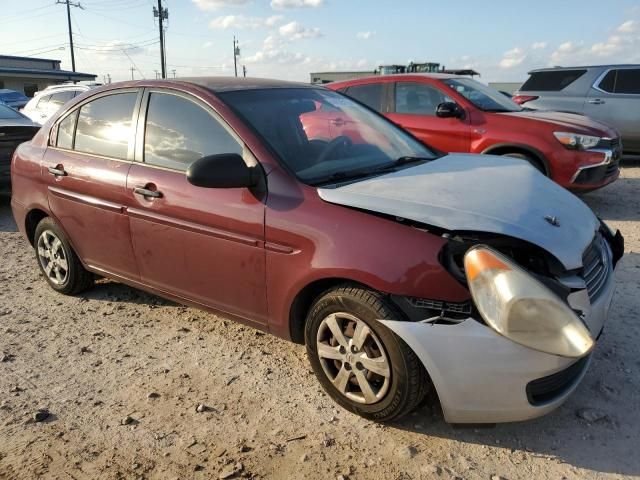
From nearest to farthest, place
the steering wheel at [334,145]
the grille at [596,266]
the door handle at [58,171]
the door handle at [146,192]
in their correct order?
1. the grille at [596,266]
2. the steering wheel at [334,145]
3. the door handle at [146,192]
4. the door handle at [58,171]

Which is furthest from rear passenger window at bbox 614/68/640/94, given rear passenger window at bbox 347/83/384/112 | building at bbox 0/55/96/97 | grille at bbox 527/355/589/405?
building at bbox 0/55/96/97

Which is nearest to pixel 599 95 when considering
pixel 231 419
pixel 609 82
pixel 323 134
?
pixel 609 82

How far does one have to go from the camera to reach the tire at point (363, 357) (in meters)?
2.52

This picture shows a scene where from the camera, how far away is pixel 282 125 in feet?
10.9

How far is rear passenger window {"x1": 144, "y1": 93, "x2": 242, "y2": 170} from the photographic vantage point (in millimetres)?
3209

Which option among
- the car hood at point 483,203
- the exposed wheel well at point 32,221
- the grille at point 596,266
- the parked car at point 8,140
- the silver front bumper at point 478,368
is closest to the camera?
the silver front bumper at point 478,368

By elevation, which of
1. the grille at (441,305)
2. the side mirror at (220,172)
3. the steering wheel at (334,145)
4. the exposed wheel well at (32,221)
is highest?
A: the steering wheel at (334,145)

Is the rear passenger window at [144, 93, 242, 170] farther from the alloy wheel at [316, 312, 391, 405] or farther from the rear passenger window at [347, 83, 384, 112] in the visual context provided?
the rear passenger window at [347, 83, 384, 112]

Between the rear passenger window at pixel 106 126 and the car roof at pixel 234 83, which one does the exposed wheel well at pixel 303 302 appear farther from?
the rear passenger window at pixel 106 126

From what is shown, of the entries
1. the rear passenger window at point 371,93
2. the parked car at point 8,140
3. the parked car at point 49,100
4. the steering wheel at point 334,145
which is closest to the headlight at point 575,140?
the rear passenger window at point 371,93

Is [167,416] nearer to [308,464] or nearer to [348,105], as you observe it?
[308,464]

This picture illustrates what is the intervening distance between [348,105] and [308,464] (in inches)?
99.4

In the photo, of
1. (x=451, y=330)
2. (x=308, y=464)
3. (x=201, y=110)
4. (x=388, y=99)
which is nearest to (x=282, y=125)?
(x=201, y=110)

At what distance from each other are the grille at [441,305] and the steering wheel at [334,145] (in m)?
1.13
